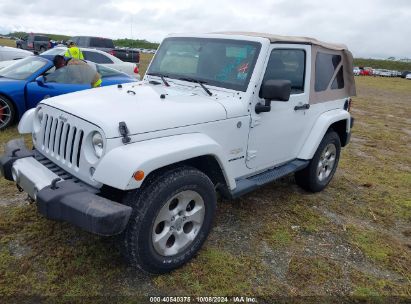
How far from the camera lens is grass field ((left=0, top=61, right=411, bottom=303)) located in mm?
3055

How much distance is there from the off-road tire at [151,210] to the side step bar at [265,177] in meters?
0.58

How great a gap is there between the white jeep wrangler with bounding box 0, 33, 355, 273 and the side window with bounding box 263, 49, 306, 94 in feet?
0.07

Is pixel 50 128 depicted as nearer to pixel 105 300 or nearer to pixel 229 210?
pixel 105 300

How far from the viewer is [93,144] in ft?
9.53

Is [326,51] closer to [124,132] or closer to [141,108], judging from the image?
[141,108]

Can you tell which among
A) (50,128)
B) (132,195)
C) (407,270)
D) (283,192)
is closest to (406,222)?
(407,270)

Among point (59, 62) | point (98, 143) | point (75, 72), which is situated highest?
point (59, 62)

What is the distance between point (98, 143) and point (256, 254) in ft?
6.06

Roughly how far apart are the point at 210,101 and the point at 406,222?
298 centimetres

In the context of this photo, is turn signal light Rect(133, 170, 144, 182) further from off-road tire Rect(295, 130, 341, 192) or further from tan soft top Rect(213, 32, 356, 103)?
off-road tire Rect(295, 130, 341, 192)

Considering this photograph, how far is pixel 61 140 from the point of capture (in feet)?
10.4

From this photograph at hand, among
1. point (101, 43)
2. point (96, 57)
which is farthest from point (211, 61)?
point (101, 43)

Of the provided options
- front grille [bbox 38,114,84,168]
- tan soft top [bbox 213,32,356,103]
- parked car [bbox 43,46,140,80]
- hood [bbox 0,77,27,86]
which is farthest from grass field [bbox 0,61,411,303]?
parked car [bbox 43,46,140,80]

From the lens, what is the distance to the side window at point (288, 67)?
3.91 m
